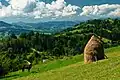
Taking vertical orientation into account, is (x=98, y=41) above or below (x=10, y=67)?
above

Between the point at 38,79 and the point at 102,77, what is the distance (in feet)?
39.2

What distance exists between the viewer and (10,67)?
157750mm

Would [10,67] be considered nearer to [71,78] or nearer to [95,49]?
[95,49]

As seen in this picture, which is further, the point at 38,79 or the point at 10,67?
the point at 10,67

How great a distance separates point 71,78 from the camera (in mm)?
31906

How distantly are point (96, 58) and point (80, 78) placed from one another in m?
14.6

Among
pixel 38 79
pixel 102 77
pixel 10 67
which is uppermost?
pixel 102 77

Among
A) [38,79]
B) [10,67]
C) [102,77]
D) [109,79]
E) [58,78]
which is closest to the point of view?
[109,79]

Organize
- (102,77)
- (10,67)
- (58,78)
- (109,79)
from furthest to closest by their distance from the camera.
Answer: (10,67), (58,78), (102,77), (109,79)

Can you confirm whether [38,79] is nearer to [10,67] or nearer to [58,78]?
[58,78]

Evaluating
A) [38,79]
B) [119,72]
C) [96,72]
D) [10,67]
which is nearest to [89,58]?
[38,79]

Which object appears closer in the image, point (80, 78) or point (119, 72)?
point (119, 72)

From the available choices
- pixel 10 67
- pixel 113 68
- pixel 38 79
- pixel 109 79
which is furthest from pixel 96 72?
pixel 10 67

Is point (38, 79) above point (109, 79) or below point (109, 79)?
below
